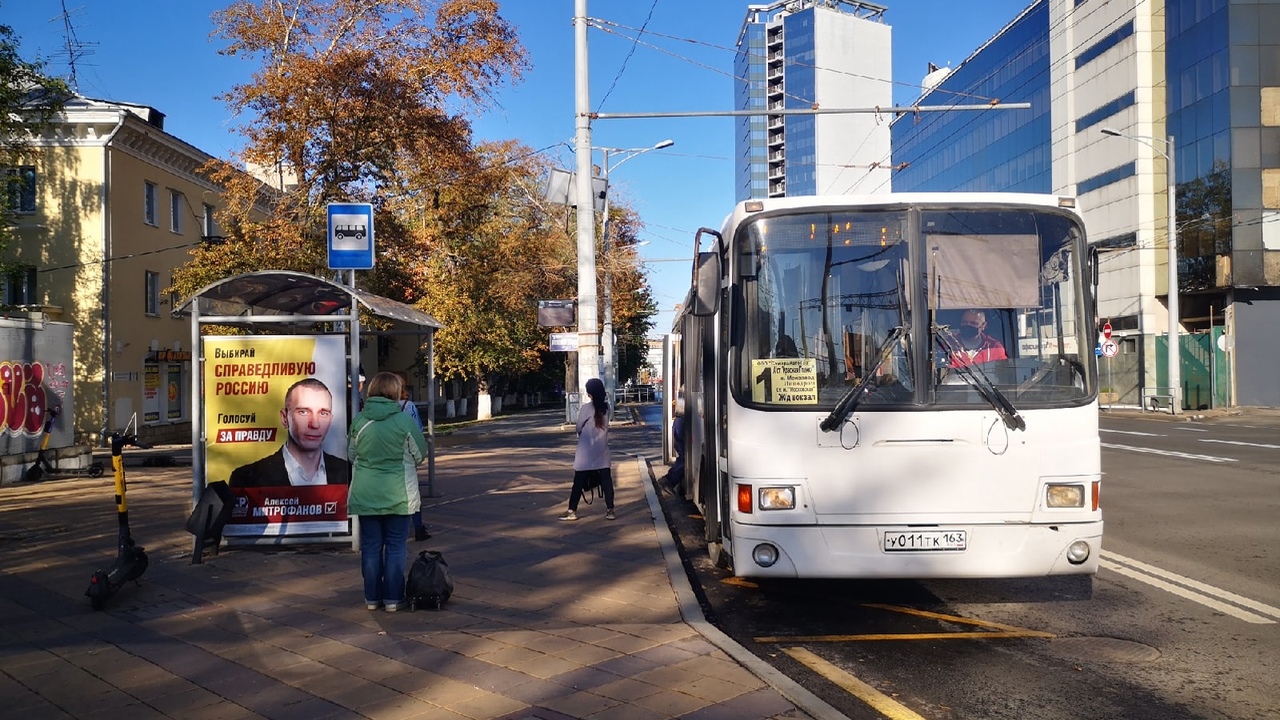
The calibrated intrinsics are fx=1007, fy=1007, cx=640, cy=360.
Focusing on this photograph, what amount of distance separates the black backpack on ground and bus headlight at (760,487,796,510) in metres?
2.26

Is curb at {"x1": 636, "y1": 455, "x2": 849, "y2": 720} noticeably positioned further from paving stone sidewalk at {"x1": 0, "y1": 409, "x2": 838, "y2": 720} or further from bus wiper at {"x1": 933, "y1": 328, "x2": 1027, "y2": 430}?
bus wiper at {"x1": 933, "y1": 328, "x2": 1027, "y2": 430}

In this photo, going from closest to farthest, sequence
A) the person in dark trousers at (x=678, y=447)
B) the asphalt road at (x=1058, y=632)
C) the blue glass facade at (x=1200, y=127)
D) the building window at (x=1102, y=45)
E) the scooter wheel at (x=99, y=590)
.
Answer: the asphalt road at (x=1058, y=632) → the scooter wheel at (x=99, y=590) → the person in dark trousers at (x=678, y=447) → the blue glass facade at (x=1200, y=127) → the building window at (x=1102, y=45)

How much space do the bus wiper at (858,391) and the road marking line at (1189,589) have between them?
2.98 meters

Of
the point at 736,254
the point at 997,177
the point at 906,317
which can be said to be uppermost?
the point at 997,177

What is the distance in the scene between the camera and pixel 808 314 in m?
6.74

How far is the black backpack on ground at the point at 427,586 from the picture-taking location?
6902 mm

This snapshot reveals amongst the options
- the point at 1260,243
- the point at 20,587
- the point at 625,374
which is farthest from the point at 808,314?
the point at 625,374

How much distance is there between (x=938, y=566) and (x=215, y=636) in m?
4.58

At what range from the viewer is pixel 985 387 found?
6.54 metres

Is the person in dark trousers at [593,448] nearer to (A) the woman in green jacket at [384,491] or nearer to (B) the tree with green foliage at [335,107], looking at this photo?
(A) the woman in green jacket at [384,491]

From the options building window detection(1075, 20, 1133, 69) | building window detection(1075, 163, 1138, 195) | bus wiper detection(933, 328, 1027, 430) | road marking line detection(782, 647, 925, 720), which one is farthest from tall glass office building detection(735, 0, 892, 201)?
road marking line detection(782, 647, 925, 720)

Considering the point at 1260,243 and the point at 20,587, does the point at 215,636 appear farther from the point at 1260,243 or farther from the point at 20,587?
the point at 1260,243

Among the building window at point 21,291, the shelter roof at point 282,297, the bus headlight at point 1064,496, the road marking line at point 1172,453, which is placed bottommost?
the road marking line at point 1172,453

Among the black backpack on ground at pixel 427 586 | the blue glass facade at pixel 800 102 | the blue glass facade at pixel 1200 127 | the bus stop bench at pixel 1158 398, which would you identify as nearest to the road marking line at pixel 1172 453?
the black backpack on ground at pixel 427 586
